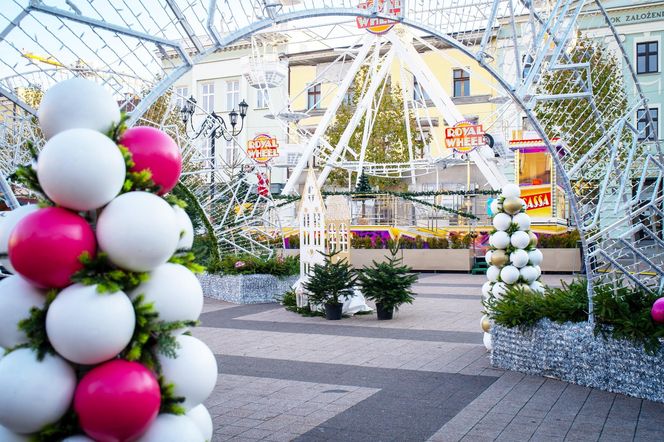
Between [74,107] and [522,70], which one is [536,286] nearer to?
[522,70]

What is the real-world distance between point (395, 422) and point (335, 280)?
6985mm

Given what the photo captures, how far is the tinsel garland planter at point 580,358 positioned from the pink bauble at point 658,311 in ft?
0.97

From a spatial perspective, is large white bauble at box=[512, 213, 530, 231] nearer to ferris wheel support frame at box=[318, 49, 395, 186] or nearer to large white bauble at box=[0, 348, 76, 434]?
large white bauble at box=[0, 348, 76, 434]

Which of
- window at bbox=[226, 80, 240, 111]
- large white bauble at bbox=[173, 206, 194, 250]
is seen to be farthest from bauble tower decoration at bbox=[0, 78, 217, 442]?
window at bbox=[226, 80, 240, 111]

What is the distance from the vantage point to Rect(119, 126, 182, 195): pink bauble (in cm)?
332

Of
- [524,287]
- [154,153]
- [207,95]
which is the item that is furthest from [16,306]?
[207,95]

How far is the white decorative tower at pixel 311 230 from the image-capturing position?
1377cm

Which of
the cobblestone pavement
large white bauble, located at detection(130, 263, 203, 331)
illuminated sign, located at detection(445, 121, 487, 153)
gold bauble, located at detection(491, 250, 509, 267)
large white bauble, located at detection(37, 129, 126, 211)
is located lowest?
the cobblestone pavement

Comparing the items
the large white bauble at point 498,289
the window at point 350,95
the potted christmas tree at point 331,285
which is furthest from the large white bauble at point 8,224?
the window at point 350,95

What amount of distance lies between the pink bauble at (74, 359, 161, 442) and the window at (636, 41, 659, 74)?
4019 cm

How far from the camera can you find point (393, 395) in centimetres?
709

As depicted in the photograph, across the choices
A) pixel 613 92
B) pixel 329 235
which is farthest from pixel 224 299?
pixel 613 92

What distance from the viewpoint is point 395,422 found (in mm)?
6086

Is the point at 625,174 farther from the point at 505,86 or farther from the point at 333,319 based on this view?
the point at 333,319
